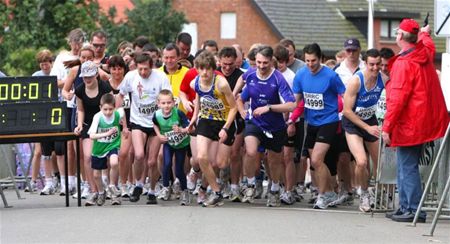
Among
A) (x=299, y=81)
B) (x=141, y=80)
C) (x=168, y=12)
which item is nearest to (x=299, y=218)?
(x=299, y=81)

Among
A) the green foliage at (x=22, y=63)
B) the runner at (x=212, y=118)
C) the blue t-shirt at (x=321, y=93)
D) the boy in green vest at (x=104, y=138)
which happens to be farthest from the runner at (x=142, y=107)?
the green foliage at (x=22, y=63)

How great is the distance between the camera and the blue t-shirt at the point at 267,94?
1753cm

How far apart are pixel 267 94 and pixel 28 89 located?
3132 millimetres

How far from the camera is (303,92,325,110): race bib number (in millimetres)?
17328

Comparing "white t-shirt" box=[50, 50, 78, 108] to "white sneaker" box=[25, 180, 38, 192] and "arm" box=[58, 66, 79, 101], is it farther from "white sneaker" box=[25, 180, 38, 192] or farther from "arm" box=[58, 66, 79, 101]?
"white sneaker" box=[25, 180, 38, 192]

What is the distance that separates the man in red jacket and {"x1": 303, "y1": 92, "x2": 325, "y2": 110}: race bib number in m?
1.86

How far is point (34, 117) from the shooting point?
17156mm

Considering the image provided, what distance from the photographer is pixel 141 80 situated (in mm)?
18344

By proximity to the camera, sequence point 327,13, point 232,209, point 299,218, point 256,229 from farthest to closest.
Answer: point 327,13
point 232,209
point 299,218
point 256,229

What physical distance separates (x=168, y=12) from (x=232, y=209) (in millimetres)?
50146

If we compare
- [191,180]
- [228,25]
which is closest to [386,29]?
[228,25]

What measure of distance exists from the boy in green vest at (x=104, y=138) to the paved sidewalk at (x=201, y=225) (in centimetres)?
39

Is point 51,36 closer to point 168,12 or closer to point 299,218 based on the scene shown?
point 168,12

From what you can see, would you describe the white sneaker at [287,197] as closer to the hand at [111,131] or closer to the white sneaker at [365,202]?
the white sneaker at [365,202]
